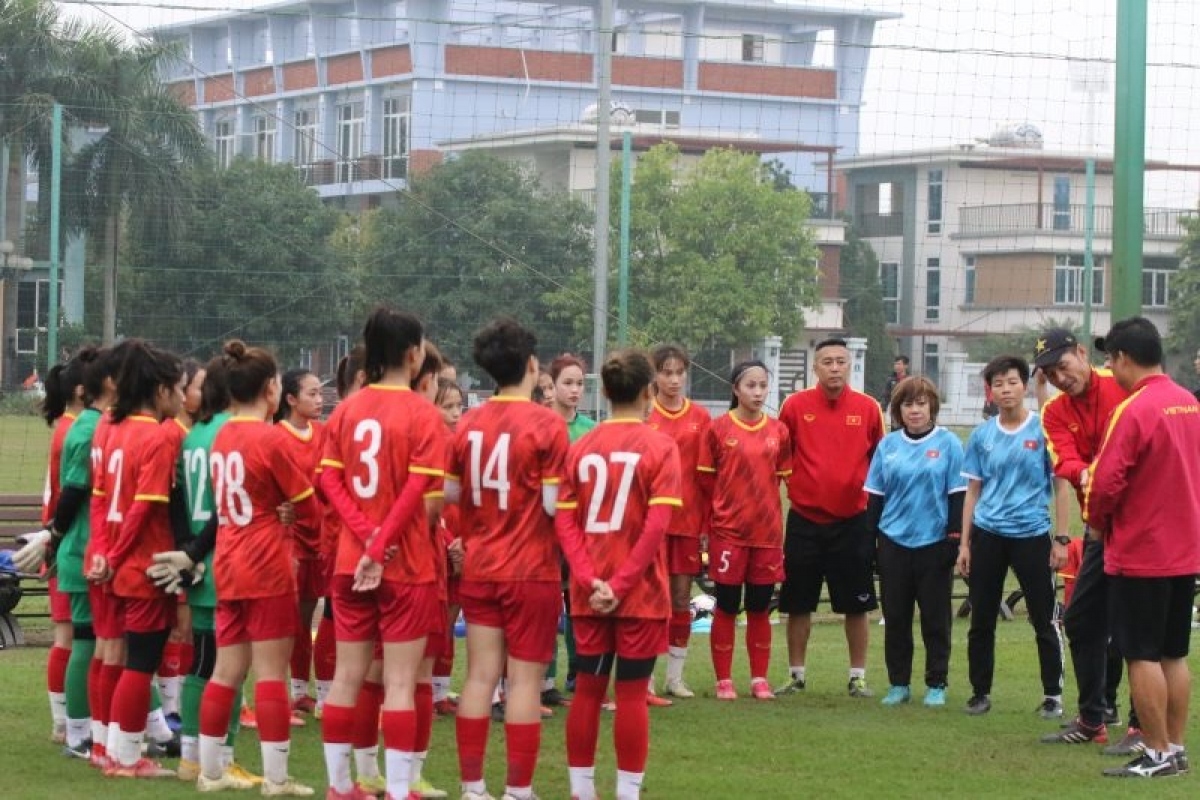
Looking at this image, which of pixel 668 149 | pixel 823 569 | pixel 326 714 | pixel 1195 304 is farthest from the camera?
pixel 1195 304

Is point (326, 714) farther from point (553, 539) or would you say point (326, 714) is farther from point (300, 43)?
point (300, 43)

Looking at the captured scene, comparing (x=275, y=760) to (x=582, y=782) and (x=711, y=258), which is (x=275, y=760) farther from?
(x=711, y=258)

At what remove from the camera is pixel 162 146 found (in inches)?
666

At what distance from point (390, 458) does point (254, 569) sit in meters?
0.85

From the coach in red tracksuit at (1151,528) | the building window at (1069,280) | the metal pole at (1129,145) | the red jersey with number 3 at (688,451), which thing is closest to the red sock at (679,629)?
the red jersey with number 3 at (688,451)

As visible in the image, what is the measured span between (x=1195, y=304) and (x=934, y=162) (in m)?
18.2

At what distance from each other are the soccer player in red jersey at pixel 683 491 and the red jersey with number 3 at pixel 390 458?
3.34 meters

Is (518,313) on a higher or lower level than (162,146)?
lower

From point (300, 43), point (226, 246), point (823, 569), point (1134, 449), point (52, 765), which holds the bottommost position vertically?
point (52, 765)

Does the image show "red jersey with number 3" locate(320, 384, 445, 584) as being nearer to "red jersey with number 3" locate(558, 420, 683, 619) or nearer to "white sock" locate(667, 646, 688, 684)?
"red jersey with number 3" locate(558, 420, 683, 619)

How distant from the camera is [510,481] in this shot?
7.24m

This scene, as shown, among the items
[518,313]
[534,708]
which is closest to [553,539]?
[534,708]

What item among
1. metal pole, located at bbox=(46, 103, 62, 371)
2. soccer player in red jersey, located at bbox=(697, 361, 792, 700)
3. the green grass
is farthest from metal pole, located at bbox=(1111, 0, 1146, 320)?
metal pole, located at bbox=(46, 103, 62, 371)

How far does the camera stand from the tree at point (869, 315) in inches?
814
